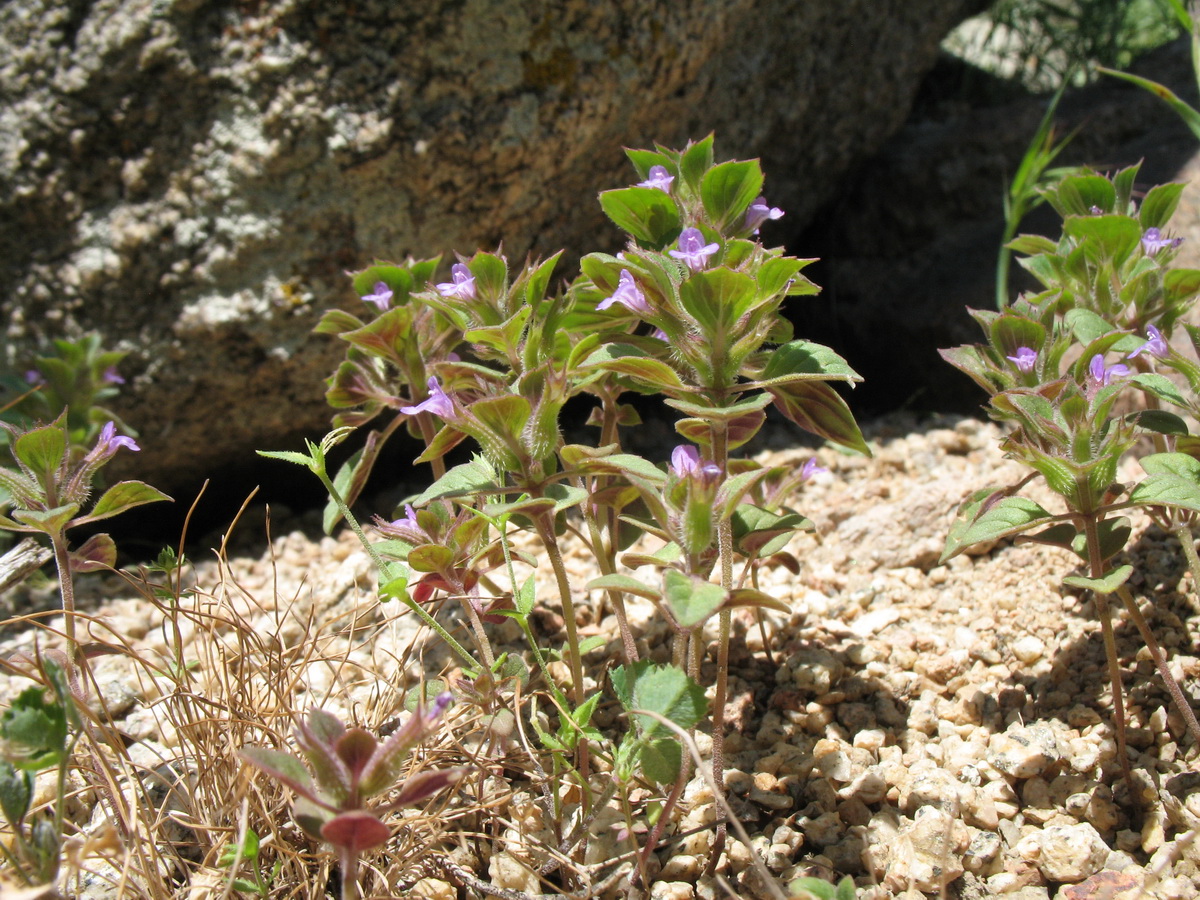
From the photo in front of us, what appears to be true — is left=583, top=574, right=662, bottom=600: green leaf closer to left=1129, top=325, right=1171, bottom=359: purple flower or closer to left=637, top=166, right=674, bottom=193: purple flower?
left=637, top=166, right=674, bottom=193: purple flower

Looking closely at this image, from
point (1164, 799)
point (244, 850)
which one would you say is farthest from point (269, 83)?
point (1164, 799)

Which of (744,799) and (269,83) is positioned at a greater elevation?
(269,83)

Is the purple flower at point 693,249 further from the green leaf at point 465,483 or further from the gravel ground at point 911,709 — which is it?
the gravel ground at point 911,709

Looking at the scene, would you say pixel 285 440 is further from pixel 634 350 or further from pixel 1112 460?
pixel 1112 460

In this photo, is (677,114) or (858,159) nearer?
(677,114)

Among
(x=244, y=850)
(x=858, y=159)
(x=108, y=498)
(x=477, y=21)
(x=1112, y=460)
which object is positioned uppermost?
(x=477, y=21)

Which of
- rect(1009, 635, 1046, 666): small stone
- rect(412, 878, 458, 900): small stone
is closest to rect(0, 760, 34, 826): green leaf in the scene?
rect(412, 878, 458, 900): small stone
